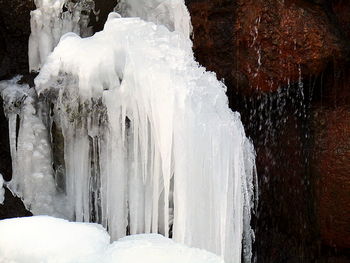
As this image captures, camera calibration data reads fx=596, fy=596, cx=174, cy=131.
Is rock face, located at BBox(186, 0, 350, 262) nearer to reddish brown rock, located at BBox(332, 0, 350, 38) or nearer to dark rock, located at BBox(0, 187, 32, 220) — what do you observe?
reddish brown rock, located at BBox(332, 0, 350, 38)

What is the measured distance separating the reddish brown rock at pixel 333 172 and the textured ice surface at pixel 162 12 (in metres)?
1.15

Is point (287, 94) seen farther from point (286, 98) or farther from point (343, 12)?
point (343, 12)

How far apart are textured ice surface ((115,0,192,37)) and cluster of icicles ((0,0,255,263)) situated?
13mm

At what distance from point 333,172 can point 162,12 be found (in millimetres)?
1676

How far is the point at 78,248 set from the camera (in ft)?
7.20

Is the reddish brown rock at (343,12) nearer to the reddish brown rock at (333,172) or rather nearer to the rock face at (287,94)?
the rock face at (287,94)

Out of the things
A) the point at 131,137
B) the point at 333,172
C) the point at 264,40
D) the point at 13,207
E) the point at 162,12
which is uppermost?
the point at 162,12

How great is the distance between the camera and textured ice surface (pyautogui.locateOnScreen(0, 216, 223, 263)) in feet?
6.99

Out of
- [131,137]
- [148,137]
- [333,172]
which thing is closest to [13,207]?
[131,137]

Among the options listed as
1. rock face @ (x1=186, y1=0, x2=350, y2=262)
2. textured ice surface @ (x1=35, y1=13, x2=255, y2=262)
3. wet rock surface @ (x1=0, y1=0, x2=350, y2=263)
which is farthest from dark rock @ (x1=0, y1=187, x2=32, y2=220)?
rock face @ (x1=186, y1=0, x2=350, y2=262)

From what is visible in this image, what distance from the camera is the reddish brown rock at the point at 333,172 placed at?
4.14 meters

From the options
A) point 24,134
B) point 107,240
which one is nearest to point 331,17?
point 24,134

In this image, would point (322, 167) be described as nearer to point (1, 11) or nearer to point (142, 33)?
point (142, 33)

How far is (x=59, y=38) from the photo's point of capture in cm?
421
